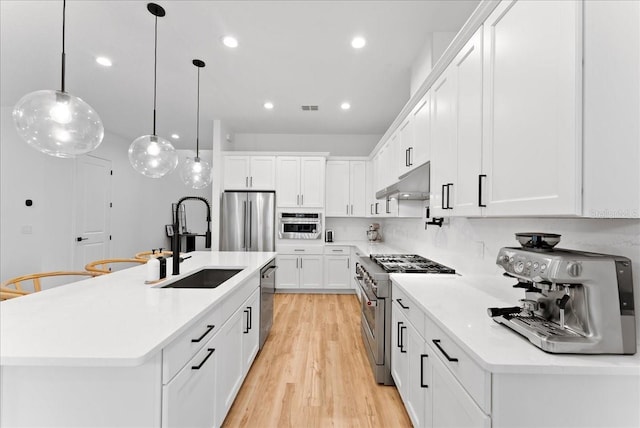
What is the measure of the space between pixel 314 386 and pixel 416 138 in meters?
2.25

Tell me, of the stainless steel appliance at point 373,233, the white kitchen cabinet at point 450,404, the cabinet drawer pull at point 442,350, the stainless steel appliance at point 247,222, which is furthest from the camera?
the stainless steel appliance at point 373,233

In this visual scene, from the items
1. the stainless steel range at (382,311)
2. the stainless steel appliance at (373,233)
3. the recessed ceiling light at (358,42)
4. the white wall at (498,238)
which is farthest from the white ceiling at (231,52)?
the stainless steel range at (382,311)

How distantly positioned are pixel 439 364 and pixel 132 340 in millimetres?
1295

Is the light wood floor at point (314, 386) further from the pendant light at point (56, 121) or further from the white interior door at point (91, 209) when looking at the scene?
the white interior door at point (91, 209)

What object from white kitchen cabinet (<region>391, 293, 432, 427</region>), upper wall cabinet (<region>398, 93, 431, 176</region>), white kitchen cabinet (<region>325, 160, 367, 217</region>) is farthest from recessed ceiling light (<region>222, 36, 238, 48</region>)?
white kitchen cabinet (<region>325, 160, 367, 217</region>)

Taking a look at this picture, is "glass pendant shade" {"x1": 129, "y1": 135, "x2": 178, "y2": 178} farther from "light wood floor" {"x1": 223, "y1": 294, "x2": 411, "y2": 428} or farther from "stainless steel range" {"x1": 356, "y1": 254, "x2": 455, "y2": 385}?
"stainless steel range" {"x1": 356, "y1": 254, "x2": 455, "y2": 385}

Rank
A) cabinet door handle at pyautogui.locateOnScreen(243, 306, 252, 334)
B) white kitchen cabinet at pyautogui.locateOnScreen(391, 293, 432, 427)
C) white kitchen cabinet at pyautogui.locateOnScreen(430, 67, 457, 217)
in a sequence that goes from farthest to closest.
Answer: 1. cabinet door handle at pyautogui.locateOnScreen(243, 306, 252, 334)
2. white kitchen cabinet at pyautogui.locateOnScreen(430, 67, 457, 217)
3. white kitchen cabinet at pyautogui.locateOnScreen(391, 293, 432, 427)

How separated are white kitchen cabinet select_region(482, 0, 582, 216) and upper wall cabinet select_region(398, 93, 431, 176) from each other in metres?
0.85

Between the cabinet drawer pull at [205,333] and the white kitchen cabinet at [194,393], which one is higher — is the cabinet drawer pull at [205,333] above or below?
above

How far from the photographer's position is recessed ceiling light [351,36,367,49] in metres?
2.64

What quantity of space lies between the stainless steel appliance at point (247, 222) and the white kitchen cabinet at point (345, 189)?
43.9 inches

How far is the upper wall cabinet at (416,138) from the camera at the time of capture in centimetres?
230

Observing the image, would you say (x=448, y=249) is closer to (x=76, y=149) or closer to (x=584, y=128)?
(x=584, y=128)

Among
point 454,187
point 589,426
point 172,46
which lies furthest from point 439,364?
point 172,46
